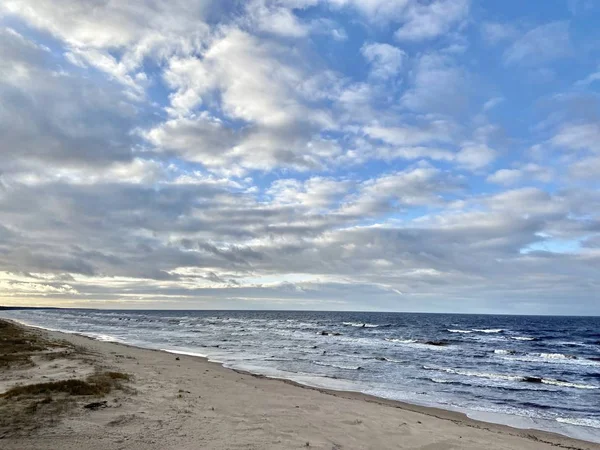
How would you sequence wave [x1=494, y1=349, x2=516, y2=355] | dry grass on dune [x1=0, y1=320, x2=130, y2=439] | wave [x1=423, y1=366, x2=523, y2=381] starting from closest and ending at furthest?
dry grass on dune [x1=0, y1=320, x2=130, y2=439] < wave [x1=423, y1=366, x2=523, y2=381] < wave [x1=494, y1=349, x2=516, y2=355]

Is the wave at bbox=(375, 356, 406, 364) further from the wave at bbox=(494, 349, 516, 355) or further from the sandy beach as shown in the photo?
the sandy beach

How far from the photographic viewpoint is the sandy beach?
7.66m

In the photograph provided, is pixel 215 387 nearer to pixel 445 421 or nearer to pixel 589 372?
pixel 445 421

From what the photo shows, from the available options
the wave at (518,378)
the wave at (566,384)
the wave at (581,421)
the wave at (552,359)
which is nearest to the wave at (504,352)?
the wave at (552,359)

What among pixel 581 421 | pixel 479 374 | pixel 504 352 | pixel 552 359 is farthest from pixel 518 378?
pixel 504 352

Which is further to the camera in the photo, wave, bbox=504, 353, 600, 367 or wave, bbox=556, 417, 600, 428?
wave, bbox=504, 353, 600, 367

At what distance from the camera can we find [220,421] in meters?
9.45

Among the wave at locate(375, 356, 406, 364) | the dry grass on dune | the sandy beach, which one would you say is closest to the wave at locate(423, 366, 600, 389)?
the wave at locate(375, 356, 406, 364)

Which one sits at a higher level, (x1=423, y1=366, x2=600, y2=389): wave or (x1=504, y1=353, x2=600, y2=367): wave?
(x1=504, y1=353, x2=600, y2=367): wave

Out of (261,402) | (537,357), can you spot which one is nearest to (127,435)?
(261,402)

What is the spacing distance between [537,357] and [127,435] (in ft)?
119

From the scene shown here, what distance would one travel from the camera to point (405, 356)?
107 feet

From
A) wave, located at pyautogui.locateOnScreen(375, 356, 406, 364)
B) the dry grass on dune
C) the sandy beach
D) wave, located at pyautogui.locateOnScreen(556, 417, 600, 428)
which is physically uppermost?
the dry grass on dune

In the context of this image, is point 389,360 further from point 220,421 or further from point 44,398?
point 44,398
